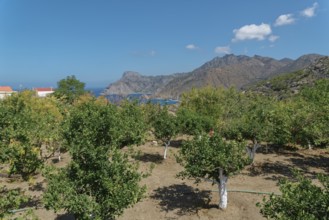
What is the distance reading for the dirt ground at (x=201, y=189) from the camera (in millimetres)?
20812

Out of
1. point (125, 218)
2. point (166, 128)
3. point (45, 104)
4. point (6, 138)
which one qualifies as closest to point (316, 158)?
point (166, 128)

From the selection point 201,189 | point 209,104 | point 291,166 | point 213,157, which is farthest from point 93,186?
point 209,104

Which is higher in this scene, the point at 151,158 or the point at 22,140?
the point at 22,140

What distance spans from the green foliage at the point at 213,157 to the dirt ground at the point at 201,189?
9.65 ft

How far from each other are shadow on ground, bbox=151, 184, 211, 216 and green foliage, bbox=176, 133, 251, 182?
2.93m

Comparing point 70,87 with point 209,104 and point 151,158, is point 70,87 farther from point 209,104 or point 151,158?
point 151,158

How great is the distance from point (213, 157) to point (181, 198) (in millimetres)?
6093

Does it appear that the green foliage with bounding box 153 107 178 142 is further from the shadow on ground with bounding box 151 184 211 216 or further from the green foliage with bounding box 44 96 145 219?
the green foliage with bounding box 44 96 145 219

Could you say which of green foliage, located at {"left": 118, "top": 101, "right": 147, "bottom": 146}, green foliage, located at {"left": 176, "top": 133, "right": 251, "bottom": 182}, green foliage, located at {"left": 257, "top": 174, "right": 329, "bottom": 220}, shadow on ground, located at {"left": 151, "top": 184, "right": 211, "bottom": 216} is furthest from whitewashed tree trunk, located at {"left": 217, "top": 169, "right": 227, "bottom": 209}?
green foliage, located at {"left": 257, "top": 174, "right": 329, "bottom": 220}

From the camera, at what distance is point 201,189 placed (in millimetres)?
25734

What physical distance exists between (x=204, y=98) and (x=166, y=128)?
20.5 m

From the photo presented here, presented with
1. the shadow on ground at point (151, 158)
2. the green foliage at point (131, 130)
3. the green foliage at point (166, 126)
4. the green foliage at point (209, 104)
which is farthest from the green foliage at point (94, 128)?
the green foliage at point (209, 104)

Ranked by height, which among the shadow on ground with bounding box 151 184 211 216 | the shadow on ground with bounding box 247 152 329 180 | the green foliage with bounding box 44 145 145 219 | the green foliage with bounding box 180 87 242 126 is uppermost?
the green foliage with bounding box 180 87 242 126

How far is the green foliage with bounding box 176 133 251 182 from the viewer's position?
20.0 meters
